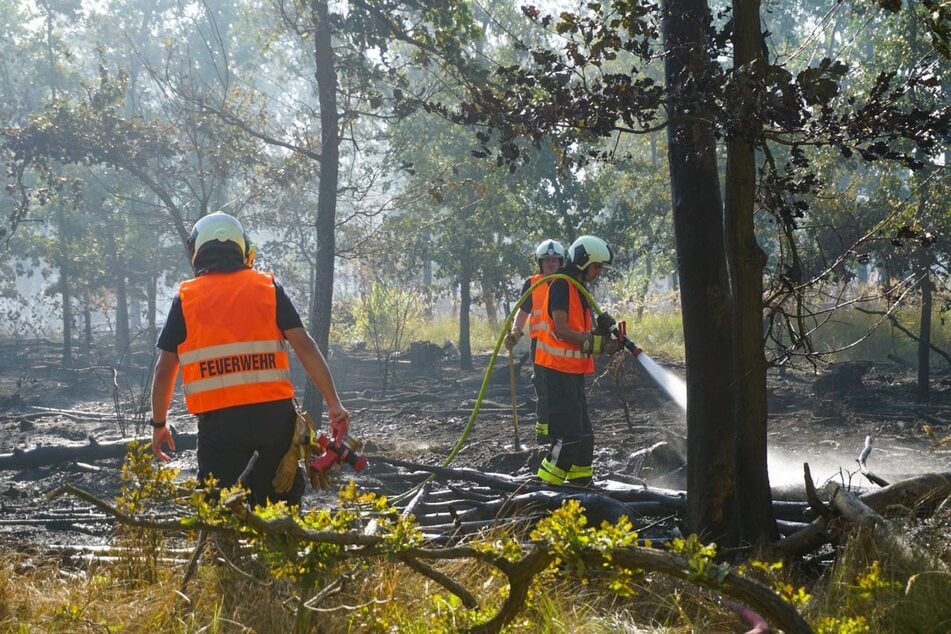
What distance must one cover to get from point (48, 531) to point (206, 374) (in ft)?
10.0

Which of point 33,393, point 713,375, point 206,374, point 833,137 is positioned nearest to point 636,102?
point 833,137

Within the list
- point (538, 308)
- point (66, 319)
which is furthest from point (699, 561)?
point (66, 319)

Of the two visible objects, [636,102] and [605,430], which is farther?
[605,430]

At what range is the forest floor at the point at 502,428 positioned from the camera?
7719 mm

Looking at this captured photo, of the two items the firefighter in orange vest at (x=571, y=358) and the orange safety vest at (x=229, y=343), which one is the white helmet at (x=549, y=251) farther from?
the orange safety vest at (x=229, y=343)

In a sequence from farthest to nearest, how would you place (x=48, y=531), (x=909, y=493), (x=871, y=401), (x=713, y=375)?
(x=871, y=401) < (x=48, y=531) < (x=713, y=375) < (x=909, y=493)

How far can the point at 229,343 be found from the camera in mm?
4609

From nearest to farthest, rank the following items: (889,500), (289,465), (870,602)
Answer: (870,602), (889,500), (289,465)

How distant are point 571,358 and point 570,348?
0.08 meters

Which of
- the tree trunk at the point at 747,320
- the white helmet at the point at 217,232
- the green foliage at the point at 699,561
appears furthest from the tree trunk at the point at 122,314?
the green foliage at the point at 699,561

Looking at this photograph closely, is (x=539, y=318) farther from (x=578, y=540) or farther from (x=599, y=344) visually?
(x=578, y=540)

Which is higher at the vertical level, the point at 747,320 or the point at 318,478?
the point at 747,320

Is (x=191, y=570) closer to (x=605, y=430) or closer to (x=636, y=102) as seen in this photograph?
(x=636, y=102)

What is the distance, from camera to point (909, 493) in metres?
4.56
